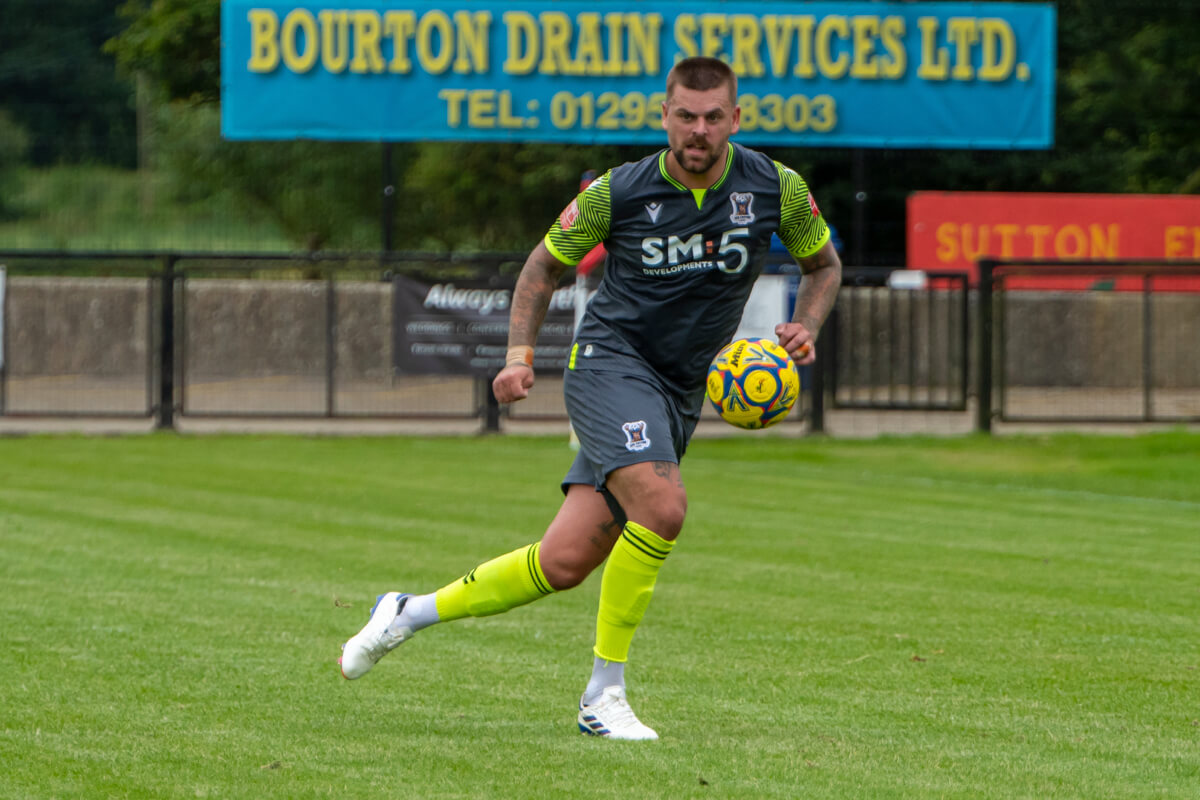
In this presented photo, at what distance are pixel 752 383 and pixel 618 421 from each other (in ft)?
1.61

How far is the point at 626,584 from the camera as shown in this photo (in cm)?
541

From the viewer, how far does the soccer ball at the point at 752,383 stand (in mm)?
5598

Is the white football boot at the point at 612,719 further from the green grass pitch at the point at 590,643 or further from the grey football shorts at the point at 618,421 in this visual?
the grey football shorts at the point at 618,421

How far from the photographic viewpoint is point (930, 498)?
13.1 metres

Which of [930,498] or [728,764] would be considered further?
[930,498]

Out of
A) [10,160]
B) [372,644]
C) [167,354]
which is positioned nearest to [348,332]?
[167,354]

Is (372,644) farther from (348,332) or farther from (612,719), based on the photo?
(348,332)

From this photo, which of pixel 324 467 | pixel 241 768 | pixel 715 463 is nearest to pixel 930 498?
pixel 715 463

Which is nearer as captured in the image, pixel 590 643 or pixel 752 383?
pixel 752 383

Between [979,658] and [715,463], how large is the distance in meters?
8.89

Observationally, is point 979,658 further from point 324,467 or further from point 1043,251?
point 1043,251

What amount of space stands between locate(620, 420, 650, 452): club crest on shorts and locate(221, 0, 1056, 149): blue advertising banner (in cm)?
1658

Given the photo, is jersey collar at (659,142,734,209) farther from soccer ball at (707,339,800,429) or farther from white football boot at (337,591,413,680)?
white football boot at (337,591,413,680)

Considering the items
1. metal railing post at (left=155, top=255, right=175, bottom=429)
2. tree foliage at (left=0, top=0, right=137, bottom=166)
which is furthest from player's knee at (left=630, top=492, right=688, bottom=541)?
tree foliage at (left=0, top=0, right=137, bottom=166)
